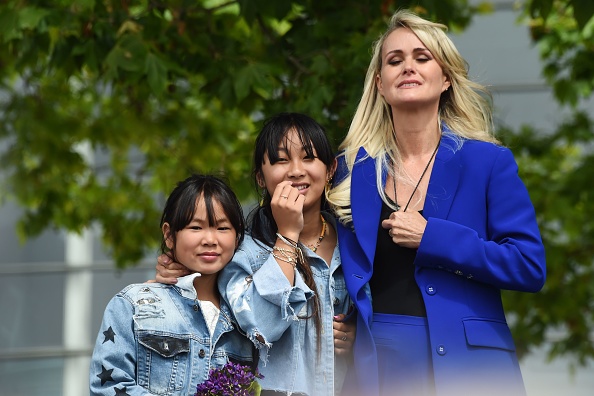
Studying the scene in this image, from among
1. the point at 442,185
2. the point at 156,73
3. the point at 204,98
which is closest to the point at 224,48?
the point at 156,73

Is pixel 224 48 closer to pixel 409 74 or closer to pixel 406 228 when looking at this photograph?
pixel 409 74

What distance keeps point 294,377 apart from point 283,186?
48 centimetres

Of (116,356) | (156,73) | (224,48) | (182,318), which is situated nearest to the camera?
(116,356)

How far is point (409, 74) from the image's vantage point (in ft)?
10.0

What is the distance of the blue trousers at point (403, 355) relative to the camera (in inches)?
114

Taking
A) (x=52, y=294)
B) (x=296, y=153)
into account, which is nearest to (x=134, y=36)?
(x=296, y=153)

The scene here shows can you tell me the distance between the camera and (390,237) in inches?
118

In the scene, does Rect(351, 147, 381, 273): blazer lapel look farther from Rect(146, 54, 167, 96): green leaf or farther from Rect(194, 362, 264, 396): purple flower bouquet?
Rect(146, 54, 167, 96): green leaf

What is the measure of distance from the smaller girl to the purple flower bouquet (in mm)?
200

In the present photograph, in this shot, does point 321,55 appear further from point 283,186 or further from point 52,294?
point 52,294

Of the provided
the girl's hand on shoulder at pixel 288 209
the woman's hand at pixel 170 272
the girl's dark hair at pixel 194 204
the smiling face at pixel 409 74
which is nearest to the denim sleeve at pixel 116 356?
the woman's hand at pixel 170 272

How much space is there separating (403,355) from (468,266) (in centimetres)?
28

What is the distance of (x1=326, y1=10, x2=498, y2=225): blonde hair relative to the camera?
121 inches

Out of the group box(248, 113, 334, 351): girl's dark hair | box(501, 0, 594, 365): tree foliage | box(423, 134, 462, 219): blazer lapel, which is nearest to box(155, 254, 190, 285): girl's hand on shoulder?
box(248, 113, 334, 351): girl's dark hair
